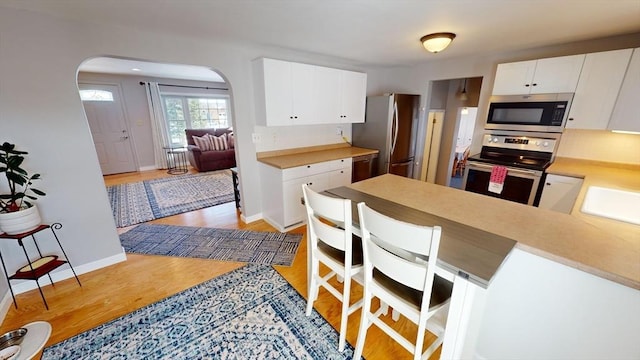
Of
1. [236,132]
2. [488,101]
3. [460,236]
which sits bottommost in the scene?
[460,236]

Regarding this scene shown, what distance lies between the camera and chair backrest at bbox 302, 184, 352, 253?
4.14ft

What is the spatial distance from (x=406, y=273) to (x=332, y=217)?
46 centimetres

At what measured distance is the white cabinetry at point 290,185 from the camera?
9.55 ft

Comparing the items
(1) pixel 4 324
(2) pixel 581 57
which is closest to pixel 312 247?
(1) pixel 4 324

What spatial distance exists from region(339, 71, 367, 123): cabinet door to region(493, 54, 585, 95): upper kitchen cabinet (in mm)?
1715

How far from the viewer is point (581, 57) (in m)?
2.32

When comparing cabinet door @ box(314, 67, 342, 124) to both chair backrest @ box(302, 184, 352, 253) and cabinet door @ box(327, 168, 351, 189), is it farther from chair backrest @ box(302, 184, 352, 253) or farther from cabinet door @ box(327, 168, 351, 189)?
chair backrest @ box(302, 184, 352, 253)

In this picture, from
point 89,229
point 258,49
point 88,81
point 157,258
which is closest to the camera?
point 89,229

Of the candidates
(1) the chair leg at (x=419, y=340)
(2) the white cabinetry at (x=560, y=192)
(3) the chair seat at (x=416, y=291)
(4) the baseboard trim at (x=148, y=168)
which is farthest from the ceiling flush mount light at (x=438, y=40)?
(4) the baseboard trim at (x=148, y=168)

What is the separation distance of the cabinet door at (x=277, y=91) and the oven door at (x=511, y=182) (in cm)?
243

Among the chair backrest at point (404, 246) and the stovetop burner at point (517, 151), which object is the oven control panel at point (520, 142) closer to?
the stovetop burner at point (517, 151)

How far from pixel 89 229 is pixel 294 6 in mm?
2727

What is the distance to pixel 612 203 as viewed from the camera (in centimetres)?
181

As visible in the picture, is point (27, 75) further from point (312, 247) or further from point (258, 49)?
point (312, 247)
